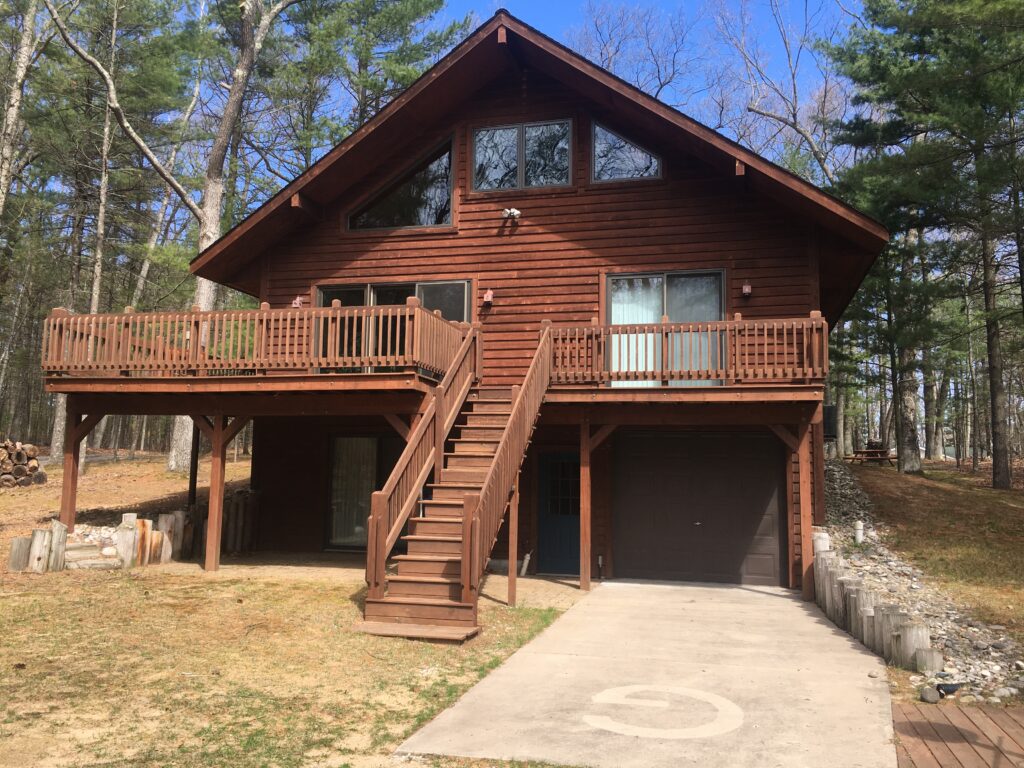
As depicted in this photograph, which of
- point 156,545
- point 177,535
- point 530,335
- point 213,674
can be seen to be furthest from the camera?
point 530,335

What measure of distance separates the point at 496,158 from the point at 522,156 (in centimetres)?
50

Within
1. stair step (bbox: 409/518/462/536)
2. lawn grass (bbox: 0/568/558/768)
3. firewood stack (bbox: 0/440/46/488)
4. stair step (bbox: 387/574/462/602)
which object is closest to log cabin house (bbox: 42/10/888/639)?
stair step (bbox: 409/518/462/536)

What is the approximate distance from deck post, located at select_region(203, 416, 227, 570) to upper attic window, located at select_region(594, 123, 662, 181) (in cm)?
760

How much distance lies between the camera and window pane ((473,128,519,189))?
14250 millimetres

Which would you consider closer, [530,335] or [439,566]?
[439,566]

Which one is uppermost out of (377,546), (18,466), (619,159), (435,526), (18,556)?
(619,159)

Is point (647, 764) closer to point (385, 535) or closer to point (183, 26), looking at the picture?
point (385, 535)

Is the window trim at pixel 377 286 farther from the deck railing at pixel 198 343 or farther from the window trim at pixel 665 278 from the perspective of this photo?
the window trim at pixel 665 278

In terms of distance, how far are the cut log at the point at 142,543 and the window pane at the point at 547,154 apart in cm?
847

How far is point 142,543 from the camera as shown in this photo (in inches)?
465

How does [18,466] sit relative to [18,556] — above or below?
above

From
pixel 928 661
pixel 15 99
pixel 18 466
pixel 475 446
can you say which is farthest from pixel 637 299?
pixel 15 99

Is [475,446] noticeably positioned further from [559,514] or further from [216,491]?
[216,491]

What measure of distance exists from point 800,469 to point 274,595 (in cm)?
764
